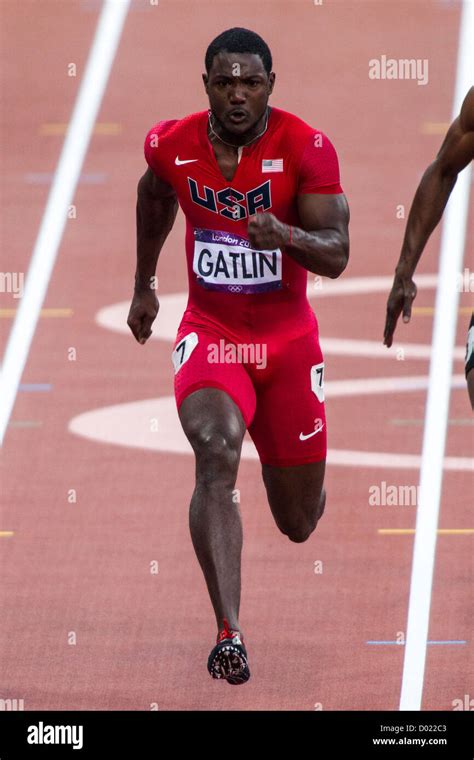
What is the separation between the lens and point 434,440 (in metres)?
12.3

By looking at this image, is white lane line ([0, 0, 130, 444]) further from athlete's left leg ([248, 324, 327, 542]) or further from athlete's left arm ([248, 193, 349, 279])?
athlete's left arm ([248, 193, 349, 279])

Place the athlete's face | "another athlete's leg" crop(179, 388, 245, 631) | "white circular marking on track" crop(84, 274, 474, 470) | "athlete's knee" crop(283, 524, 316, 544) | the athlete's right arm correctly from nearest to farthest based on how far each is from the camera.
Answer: "another athlete's leg" crop(179, 388, 245, 631), the athlete's face, the athlete's right arm, "athlete's knee" crop(283, 524, 316, 544), "white circular marking on track" crop(84, 274, 474, 470)

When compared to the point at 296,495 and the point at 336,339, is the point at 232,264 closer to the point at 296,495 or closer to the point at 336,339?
the point at 296,495

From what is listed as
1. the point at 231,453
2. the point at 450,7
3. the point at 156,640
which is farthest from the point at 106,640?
the point at 450,7

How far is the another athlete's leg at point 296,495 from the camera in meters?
9.16

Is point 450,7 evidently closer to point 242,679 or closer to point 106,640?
point 106,640

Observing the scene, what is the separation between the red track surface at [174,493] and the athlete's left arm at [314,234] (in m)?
2.36

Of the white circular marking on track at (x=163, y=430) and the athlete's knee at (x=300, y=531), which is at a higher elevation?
the white circular marking on track at (x=163, y=430)

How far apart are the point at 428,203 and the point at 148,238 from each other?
1356 millimetres

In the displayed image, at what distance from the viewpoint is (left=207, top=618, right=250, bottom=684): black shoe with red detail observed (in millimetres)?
7469

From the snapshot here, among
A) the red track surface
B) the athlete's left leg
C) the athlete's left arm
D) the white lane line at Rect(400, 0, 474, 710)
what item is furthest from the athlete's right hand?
→ the white lane line at Rect(400, 0, 474, 710)

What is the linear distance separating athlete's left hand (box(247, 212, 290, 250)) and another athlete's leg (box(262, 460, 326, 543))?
1887 mm

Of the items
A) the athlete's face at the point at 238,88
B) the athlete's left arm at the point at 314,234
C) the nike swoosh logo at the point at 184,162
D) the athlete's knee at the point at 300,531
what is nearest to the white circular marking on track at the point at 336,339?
the athlete's knee at the point at 300,531

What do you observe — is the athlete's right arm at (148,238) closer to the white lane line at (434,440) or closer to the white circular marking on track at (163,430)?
the white lane line at (434,440)
